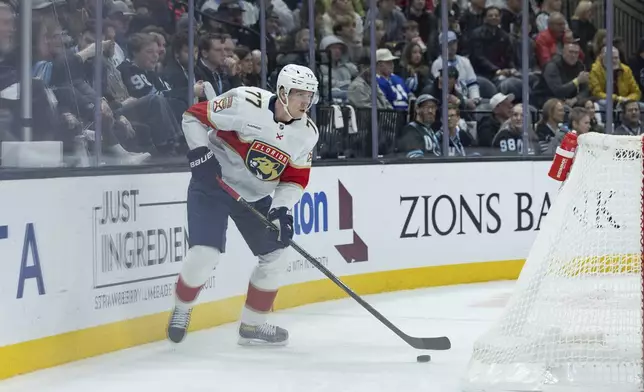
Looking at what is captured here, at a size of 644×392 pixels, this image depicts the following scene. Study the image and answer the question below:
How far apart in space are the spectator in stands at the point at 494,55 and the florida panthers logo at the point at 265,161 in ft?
11.5

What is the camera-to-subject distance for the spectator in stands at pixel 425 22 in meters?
7.90

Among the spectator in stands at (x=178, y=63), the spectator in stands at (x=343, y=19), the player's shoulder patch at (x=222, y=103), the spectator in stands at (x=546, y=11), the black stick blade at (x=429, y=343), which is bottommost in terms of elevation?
the black stick blade at (x=429, y=343)

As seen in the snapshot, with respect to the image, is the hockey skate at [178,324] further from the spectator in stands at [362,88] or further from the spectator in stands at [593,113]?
the spectator in stands at [593,113]

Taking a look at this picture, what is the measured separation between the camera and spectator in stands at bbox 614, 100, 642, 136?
8.63 metres

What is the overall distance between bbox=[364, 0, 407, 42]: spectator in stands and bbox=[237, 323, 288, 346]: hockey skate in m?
2.99

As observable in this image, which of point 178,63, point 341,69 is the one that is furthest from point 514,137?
point 178,63

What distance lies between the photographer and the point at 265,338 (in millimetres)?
5234

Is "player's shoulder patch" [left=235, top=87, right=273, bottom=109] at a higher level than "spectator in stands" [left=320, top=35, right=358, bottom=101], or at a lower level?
lower

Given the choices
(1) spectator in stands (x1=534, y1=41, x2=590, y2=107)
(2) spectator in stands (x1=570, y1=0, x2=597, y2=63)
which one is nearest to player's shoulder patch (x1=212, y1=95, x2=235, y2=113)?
(1) spectator in stands (x1=534, y1=41, x2=590, y2=107)

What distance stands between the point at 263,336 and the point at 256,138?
0.90 metres

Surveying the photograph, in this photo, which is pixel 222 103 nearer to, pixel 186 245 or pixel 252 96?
pixel 252 96

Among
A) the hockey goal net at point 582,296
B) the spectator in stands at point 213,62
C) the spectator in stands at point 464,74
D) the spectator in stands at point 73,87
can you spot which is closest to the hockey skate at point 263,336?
the spectator in stands at point 73,87

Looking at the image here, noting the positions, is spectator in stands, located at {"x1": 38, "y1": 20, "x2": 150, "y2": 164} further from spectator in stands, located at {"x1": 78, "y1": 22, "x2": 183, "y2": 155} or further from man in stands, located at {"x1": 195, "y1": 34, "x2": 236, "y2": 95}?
man in stands, located at {"x1": 195, "y1": 34, "x2": 236, "y2": 95}

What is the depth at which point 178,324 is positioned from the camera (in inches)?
198
